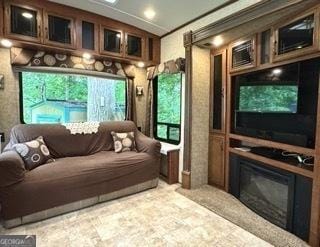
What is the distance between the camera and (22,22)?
2682 millimetres

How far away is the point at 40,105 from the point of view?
3.32 metres

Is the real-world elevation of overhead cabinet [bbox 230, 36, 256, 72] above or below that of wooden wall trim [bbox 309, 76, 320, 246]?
above

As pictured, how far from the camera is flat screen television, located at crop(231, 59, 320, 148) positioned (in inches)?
76.4

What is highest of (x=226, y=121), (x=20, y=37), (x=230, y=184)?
(x=20, y=37)

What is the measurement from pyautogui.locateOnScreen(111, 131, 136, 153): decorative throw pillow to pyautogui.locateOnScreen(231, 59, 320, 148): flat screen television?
162cm

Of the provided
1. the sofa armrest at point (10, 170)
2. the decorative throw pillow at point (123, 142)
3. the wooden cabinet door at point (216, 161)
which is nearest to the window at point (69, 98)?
the decorative throw pillow at point (123, 142)

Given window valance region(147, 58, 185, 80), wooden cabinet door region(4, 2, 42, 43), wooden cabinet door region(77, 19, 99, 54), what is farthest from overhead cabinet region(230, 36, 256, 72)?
wooden cabinet door region(4, 2, 42, 43)

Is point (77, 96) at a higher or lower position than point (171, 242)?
higher

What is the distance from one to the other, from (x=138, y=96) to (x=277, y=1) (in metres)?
2.76

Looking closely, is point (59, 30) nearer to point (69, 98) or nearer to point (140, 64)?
point (69, 98)

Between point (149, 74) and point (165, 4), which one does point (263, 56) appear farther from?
point (149, 74)

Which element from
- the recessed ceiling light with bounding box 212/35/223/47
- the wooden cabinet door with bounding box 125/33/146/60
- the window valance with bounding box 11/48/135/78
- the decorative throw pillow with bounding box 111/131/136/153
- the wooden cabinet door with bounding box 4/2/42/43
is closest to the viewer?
the wooden cabinet door with bounding box 4/2/42/43

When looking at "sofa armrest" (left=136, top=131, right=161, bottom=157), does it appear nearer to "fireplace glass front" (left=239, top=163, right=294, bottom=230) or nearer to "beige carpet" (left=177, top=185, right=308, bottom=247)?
"beige carpet" (left=177, top=185, right=308, bottom=247)

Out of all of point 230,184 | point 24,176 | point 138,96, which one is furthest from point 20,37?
point 230,184
